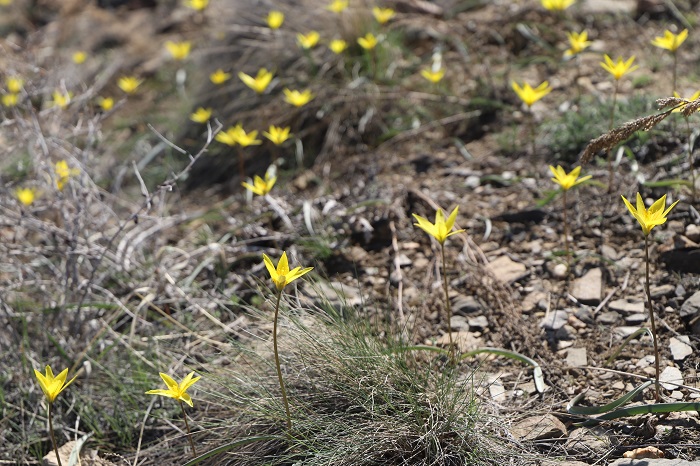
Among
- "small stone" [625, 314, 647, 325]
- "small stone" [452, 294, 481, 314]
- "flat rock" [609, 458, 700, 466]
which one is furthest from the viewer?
"small stone" [452, 294, 481, 314]

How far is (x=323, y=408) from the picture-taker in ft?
7.60

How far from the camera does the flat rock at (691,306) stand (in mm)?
2529

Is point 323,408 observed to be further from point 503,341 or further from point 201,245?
point 201,245

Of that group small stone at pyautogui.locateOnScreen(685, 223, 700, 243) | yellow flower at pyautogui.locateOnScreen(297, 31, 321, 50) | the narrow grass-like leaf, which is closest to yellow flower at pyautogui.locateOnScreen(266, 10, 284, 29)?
yellow flower at pyautogui.locateOnScreen(297, 31, 321, 50)

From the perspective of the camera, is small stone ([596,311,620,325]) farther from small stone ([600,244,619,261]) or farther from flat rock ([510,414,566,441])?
flat rock ([510,414,566,441])

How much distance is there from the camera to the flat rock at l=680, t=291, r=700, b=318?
8.30ft

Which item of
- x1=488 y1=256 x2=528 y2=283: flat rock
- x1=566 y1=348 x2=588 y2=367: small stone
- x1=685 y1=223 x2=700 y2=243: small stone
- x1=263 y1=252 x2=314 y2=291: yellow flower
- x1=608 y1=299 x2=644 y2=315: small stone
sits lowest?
x1=488 y1=256 x2=528 y2=283: flat rock

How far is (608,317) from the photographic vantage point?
106 inches

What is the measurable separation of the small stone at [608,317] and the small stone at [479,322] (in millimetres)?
406

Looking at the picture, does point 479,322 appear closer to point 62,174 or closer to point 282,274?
point 282,274

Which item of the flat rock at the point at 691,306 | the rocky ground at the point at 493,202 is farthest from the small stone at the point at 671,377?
the flat rock at the point at 691,306

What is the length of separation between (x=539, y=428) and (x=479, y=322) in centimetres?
66

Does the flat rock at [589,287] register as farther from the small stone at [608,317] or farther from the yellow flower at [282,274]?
the yellow flower at [282,274]

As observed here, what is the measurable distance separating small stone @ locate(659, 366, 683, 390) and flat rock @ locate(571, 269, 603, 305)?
1.49ft
